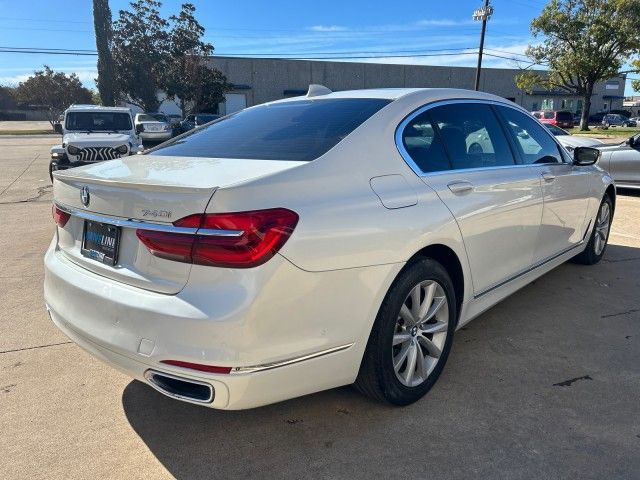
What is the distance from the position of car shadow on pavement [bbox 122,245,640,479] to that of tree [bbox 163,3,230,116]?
39.1 meters

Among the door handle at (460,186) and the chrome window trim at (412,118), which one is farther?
the door handle at (460,186)

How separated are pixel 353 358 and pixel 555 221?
8.45ft

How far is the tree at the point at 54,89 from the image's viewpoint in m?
60.3

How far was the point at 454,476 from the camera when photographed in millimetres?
2301

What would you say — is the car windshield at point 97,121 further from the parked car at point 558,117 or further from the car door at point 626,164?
the parked car at point 558,117

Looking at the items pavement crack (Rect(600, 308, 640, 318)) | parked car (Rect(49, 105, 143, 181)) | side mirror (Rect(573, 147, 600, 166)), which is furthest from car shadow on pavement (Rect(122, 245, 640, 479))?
parked car (Rect(49, 105, 143, 181))

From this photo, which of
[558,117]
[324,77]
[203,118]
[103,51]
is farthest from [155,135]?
[558,117]

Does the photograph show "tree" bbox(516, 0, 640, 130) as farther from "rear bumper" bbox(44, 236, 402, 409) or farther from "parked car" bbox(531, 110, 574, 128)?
"rear bumper" bbox(44, 236, 402, 409)

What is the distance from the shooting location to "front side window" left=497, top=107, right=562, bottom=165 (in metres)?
3.88

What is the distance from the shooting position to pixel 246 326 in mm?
2029

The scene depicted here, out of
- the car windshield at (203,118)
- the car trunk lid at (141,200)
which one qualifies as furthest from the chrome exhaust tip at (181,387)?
the car windshield at (203,118)

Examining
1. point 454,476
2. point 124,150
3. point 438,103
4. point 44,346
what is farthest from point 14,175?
point 454,476

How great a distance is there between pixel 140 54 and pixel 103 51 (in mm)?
6616

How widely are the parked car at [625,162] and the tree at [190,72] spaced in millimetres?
33922
